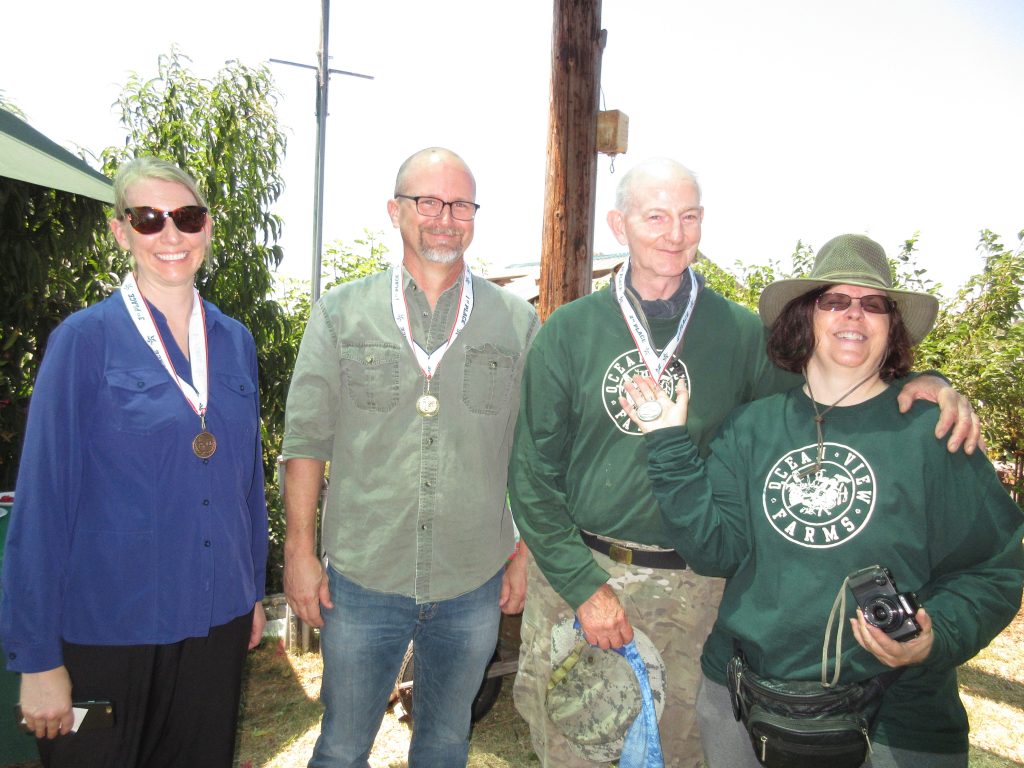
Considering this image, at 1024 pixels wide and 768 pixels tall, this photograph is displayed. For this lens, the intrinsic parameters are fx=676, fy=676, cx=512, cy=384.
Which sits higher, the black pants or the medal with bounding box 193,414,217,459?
the medal with bounding box 193,414,217,459

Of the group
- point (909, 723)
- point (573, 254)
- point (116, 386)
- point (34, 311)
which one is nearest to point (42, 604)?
point (116, 386)

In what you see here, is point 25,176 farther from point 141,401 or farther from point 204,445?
point 204,445

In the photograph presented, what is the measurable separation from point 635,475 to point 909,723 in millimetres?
1071

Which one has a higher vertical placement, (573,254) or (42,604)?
(573,254)

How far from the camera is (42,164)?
4.79m

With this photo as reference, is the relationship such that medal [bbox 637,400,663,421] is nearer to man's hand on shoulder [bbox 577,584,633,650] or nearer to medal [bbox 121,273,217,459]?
man's hand on shoulder [bbox 577,584,633,650]

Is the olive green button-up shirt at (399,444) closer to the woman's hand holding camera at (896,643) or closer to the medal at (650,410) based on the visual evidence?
the medal at (650,410)

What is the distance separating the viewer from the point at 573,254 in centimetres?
477

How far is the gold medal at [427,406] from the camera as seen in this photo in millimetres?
2633

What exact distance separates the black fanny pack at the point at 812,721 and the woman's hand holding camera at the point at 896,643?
0.47ft

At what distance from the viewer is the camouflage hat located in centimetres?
250

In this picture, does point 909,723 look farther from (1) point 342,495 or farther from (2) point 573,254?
(2) point 573,254

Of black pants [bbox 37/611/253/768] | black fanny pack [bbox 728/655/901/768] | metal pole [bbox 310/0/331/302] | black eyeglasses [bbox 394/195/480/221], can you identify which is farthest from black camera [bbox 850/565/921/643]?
metal pole [bbox 310/0/331/302]

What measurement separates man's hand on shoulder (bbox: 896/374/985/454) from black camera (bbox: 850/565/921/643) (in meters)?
0.44
